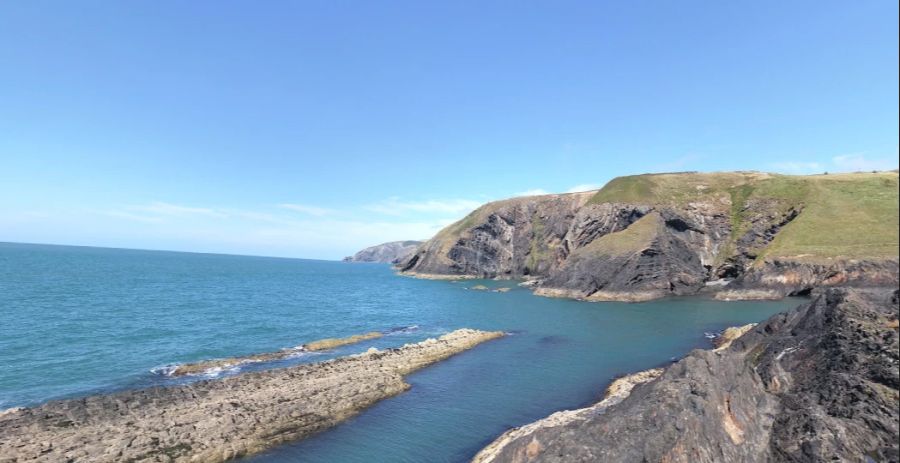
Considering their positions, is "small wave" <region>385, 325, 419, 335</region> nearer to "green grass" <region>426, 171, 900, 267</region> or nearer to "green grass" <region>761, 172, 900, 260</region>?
"green grass" <region>761, 172, 900, 260</region>

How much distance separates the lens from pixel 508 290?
125 metres

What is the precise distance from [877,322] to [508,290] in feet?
342

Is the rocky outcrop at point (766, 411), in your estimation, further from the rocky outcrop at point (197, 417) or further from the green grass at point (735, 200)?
the rocky outcrop at point (197, 417)

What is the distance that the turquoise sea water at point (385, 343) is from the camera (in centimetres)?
3083

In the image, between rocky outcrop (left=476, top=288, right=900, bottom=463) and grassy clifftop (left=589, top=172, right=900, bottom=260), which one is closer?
rocky outcrop (left=476, top=288, right=900, bottom=463)

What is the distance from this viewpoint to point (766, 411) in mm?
20172

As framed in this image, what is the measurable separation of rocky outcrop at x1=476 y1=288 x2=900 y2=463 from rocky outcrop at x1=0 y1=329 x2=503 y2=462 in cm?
1758

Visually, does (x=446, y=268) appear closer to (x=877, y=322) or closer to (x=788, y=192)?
(x=788, y=192)

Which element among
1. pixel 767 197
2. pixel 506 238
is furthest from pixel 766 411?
pixel 506 238

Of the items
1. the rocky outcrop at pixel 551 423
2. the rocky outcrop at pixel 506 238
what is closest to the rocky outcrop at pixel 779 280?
the rocky outcrop at pixel 551 423

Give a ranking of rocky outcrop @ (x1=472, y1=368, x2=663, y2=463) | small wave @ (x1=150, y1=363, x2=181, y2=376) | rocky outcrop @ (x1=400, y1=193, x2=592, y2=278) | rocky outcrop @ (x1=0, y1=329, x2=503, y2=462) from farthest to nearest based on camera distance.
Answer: rocky outcrop @ (x1=400, y1=193, x2=592, y2=278), small wave @ (x1=150, y1=363, x2=181, y2=376), rocky outcrop @ (x1=0, y1=329, x2=503, y2=462), rocky outcrop @ (x1=472, y1=368, x2=663, y2=463)

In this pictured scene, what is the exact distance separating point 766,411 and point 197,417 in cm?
3355

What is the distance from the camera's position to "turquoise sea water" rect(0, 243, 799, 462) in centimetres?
3083

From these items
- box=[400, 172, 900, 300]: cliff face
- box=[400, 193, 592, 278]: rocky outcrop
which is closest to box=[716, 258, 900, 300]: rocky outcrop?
box=[400, 172, 900, 300]: cliff face
